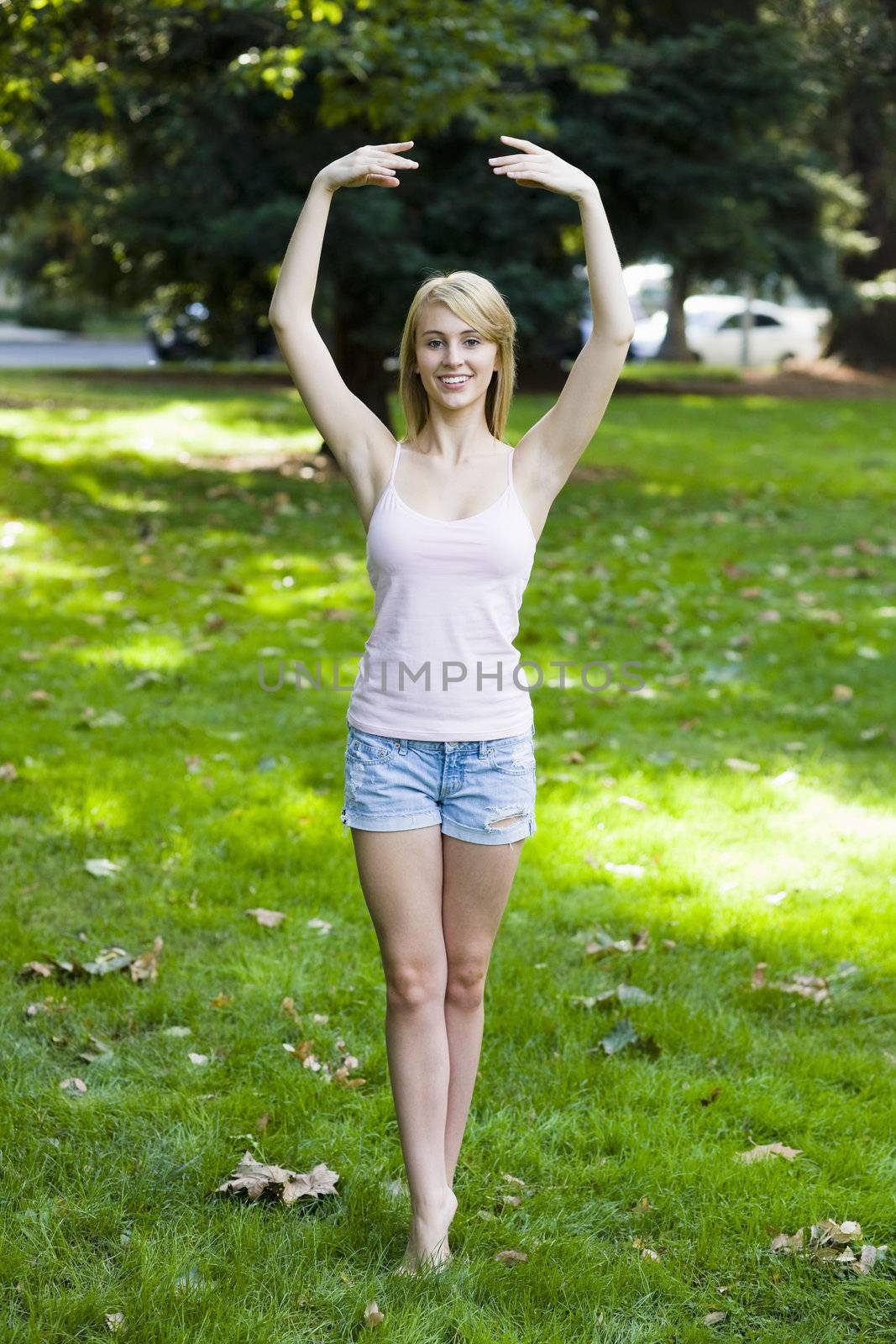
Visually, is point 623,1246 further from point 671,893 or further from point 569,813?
point 569,813

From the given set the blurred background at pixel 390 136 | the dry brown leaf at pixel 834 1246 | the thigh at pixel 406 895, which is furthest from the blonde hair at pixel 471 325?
the blurred background at pixel 390 136

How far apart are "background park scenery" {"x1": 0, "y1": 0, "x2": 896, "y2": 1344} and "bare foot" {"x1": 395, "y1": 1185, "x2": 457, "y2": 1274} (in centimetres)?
4

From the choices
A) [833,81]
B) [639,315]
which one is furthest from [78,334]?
[833,81]

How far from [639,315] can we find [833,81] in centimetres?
2721

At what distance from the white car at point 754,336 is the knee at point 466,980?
30472 mm

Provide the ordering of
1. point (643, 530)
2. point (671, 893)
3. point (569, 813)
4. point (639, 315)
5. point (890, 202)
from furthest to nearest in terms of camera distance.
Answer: point (639, 315), point (890, 202), point (643, 530), point (569, 813), point (671, 893)

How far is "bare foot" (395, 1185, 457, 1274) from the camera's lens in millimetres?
2938

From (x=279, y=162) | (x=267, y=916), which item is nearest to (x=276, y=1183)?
(x=267, y=916)

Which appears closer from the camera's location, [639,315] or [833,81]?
[833,81]

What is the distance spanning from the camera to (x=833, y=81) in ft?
48.9

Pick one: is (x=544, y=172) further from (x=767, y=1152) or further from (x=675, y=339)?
(x=675, y=339)

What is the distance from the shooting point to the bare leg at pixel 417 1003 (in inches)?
112

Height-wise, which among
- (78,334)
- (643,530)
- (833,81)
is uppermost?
(833,81)

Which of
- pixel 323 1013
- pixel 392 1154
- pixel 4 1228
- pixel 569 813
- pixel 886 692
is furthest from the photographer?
pixel 886 692
